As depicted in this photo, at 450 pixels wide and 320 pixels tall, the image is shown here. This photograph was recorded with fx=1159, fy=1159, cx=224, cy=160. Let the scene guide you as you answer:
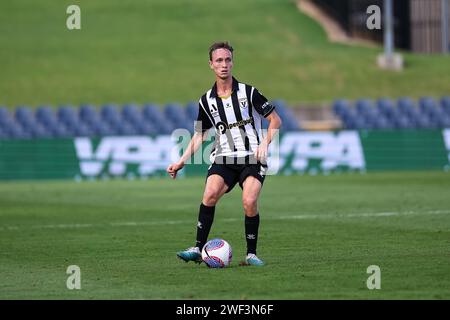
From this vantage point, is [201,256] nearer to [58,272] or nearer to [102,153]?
[58,272]

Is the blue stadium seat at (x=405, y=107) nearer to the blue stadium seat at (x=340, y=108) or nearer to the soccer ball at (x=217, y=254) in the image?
the blue stadium seat at (x=340, y=108)

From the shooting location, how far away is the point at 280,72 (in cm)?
4975

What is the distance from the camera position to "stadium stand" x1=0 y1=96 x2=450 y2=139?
115 feet

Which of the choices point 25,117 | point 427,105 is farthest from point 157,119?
point 427,105

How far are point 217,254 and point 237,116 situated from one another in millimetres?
1456

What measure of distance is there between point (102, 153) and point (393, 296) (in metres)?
21.6

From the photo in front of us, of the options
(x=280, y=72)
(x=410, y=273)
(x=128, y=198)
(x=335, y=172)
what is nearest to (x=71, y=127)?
(x=335, y=172)

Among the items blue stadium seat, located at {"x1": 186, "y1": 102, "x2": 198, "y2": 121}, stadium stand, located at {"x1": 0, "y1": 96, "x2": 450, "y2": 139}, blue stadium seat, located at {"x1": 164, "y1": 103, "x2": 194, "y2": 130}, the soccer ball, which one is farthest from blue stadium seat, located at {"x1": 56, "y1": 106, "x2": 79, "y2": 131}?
the soccer ball

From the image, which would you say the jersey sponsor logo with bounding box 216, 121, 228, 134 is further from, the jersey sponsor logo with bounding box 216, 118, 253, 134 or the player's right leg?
the player's right leg

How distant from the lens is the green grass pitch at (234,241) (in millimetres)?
10461

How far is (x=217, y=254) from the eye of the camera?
12.0 meters

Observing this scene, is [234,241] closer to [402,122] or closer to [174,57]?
[402,122]

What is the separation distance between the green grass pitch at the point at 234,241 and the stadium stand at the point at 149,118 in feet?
26.4

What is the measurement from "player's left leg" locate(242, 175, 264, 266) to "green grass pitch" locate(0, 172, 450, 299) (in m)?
0.27
